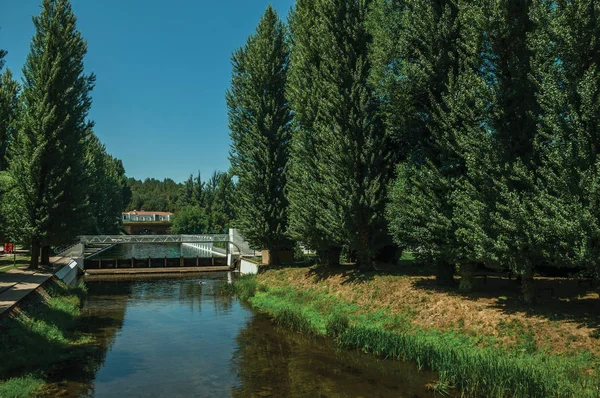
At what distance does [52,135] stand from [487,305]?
33.0 metres

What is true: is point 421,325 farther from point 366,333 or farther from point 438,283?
point 438,283

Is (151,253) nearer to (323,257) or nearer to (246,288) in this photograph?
(246,288)

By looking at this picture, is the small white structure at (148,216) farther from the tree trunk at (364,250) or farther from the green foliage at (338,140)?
the tree trunk at (364,250)

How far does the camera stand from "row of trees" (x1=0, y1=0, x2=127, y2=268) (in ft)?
112

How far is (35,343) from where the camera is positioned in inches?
715

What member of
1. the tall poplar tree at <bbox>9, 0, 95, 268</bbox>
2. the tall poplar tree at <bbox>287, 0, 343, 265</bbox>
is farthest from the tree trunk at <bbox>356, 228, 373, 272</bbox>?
the tall poplar tree at <bbox>9, 0, 95, 268</bbox>

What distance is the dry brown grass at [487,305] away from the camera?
52.4 feet

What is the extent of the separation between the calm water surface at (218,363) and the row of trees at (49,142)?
33.0ft

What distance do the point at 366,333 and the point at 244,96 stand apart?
95.1 feet

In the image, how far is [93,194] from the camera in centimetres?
7638

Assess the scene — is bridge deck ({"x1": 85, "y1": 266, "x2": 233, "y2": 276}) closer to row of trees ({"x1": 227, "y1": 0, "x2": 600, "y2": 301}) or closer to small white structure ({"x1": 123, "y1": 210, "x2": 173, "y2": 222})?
row of trees ({"x1": 227, "y1": 0, "x2": 600, "y2": 301})

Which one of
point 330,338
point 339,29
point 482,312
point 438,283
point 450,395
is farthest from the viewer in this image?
point 339,29

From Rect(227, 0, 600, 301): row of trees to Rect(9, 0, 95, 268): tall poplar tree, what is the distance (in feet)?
59.2

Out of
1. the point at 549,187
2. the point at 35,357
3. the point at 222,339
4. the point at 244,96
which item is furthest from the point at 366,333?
the point at 244,96
